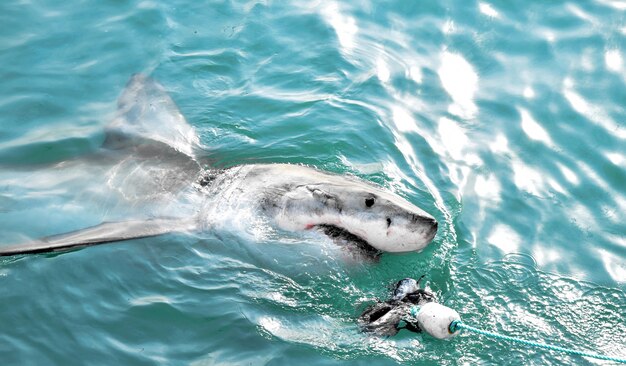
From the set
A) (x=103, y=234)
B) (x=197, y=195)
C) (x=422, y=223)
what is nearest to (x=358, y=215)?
(x=422, y=223)

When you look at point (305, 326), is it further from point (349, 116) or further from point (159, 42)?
point (159, 42)

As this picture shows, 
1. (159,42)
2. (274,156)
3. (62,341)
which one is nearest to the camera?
(62,341)

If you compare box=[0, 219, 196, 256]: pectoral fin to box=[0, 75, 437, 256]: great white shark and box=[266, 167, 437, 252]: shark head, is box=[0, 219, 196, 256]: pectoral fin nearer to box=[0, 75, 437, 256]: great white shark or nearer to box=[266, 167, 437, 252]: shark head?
box=[0, 75, 437, 256]: great white shark

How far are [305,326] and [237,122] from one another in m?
2.55

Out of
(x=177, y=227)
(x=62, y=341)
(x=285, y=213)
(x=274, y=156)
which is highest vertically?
(x=274, y=156)

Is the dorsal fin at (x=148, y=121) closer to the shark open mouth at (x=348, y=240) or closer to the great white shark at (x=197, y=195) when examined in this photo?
the great white shark at (x=197, y=195)

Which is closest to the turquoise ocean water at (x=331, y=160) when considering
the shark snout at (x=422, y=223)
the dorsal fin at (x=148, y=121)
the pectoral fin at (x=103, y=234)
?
the pectoral fin at (x=103, y=234)

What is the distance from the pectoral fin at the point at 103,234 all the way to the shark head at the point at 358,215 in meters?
0.79

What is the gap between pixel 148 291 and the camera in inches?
195

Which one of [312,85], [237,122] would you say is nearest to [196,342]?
[237,122]

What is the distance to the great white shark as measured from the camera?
4.62m

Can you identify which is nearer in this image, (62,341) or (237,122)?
(62,341)

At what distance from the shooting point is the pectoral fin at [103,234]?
4.55 m

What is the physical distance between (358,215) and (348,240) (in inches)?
7.5
